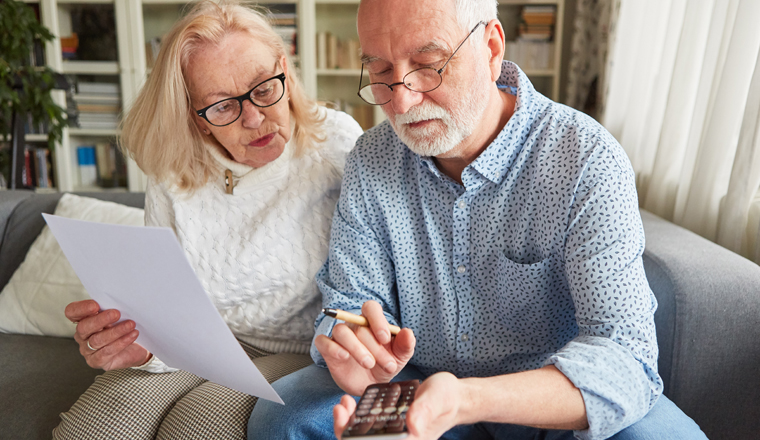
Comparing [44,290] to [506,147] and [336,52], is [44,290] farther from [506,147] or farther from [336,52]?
[336,52]

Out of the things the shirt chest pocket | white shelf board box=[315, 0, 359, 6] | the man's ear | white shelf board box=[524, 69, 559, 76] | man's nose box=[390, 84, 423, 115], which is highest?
white shelf board box=[315, 0, 359, 6]

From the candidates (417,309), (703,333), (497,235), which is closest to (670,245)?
(703,333)

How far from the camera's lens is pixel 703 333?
104cm

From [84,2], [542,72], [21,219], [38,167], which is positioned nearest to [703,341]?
[21,219]

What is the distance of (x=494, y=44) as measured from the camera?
0.99m

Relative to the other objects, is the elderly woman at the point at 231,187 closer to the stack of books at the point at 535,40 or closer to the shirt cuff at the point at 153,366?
the shirt cuff at the point at 153,366

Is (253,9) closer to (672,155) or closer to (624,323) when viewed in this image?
(624,323)

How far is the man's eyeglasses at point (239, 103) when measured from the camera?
118 centimetres

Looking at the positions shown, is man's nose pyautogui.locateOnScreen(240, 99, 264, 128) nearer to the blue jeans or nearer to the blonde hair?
the blonde hair

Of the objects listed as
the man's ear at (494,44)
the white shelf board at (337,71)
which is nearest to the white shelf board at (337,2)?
the white shelf board at (337,71)

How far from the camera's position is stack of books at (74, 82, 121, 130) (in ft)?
11.8

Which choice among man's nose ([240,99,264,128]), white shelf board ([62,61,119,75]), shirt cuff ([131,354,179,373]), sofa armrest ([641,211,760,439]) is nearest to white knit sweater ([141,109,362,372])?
shirt cuff ([131,354,179,373])

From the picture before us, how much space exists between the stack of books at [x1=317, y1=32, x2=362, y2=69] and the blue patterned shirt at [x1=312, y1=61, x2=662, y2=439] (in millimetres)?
2437

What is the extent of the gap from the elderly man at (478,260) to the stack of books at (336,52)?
7.97 ft
